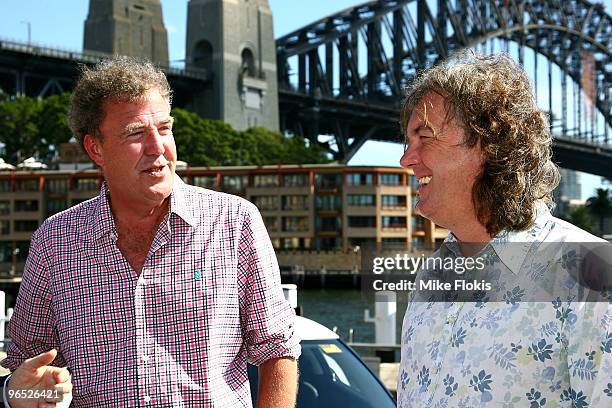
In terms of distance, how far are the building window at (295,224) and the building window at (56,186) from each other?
12.9 metres

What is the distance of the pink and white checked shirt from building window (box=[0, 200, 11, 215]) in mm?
55961

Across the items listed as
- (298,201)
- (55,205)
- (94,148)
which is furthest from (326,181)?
(94,148)

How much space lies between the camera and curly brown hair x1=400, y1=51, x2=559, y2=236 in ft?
6.06

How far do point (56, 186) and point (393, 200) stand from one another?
19747 millimetres

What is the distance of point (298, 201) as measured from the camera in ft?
183

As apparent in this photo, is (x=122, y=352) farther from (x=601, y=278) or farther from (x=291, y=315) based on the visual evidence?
(x=601, y=278)

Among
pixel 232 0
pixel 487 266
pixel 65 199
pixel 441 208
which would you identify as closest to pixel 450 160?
pixel 441 208

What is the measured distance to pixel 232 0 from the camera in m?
62.7

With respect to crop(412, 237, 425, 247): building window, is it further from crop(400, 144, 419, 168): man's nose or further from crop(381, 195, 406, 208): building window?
Answer: crop(400, 144, 419, 168): man's nose

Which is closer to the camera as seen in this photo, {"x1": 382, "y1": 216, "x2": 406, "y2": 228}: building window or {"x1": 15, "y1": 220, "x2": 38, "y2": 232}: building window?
{"x1": 382, "y1": 216, "x2": 406, "y2": 228}: building window

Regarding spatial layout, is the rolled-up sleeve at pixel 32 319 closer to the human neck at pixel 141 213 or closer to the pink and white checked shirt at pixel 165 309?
the pink and white checked shirt at pixel 165 309

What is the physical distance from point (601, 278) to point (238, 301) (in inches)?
38.5

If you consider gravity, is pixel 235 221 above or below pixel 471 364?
above

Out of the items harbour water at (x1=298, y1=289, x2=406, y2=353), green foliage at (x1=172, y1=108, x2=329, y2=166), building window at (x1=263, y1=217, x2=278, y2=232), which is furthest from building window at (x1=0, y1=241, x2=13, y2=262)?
harbour water at (x1=298, y1=289, x2=406, y2=353)
